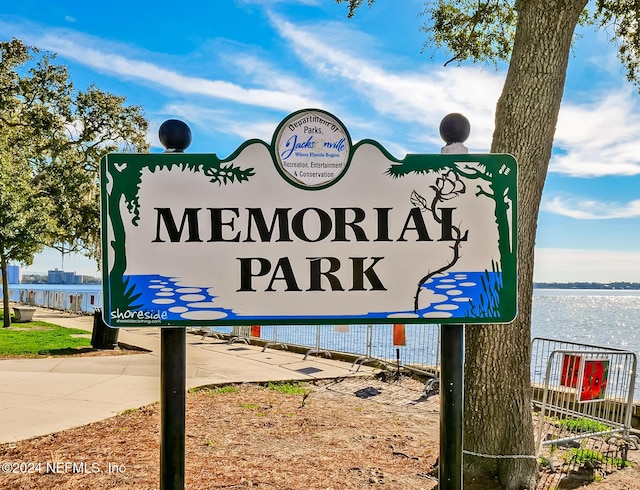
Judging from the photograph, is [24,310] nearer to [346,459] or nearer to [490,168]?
[346,459]

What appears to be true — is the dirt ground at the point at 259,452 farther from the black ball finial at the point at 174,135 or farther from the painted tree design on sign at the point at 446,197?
the black ball finial at the point at 174,135

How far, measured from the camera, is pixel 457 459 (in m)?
3.38

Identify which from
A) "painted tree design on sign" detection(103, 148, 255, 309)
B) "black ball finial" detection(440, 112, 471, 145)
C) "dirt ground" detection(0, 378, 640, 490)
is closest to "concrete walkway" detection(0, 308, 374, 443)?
"dirt ground" detection(0, 378, 640, 490)

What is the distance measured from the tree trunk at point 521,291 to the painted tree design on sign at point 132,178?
96.4 inches

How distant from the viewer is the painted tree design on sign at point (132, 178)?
3.17 metres

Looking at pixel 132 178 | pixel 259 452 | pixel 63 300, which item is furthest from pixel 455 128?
pixel 63 300

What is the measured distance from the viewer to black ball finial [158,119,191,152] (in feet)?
10.5

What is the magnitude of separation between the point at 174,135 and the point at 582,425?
621cm

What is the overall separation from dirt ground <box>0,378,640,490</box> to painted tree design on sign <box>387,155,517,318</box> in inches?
76.9

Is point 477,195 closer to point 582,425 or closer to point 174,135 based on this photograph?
point 174,135

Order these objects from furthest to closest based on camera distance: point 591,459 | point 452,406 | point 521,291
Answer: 1. point 591,459
2. point 521,291
3. point 452,406

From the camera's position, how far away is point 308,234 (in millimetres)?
3232

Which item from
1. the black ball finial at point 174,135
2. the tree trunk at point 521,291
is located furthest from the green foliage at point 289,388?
the black ball finial at point 174,135

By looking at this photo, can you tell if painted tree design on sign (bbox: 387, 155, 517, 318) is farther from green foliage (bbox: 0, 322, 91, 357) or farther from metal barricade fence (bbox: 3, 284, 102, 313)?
metal barricade fence (bbox: 3, 284, 102, 313)
